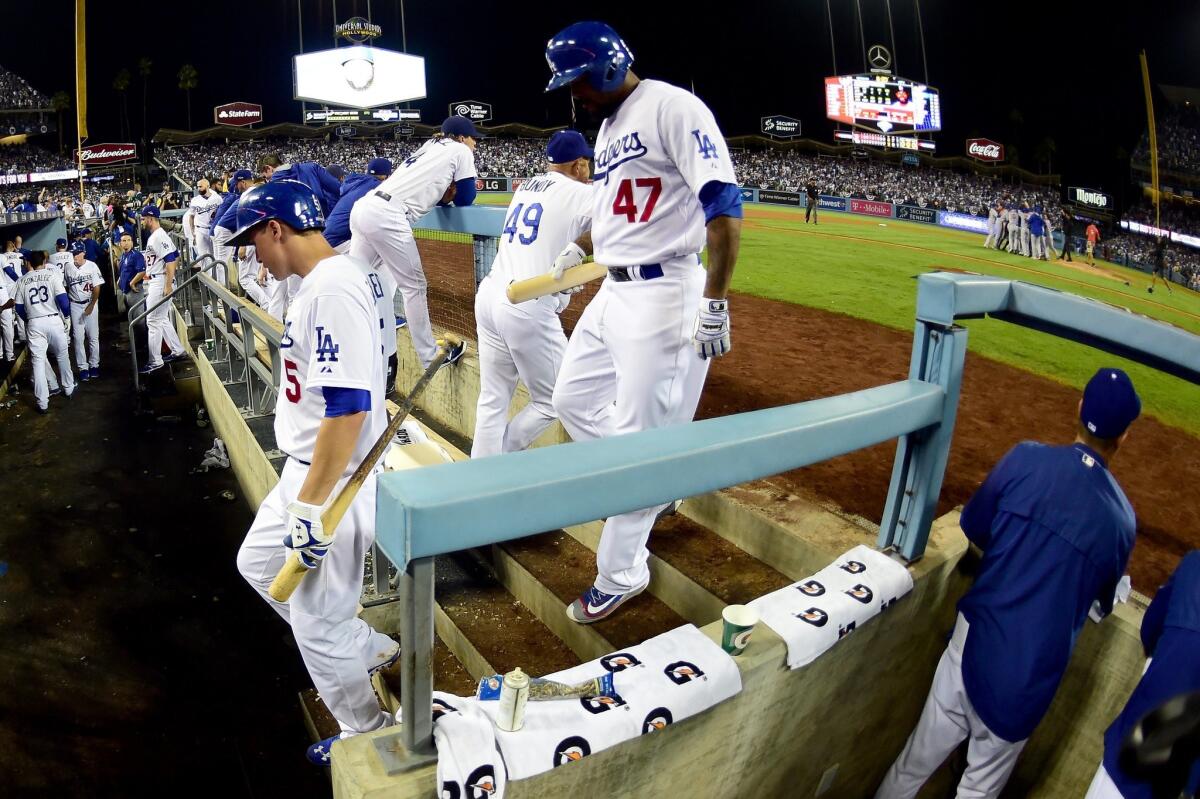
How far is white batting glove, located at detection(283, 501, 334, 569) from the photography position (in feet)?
6.95

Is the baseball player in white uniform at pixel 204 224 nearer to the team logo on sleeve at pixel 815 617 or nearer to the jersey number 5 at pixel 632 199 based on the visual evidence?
the jersey number 5 at pixel 632 199

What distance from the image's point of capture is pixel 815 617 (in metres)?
1.85

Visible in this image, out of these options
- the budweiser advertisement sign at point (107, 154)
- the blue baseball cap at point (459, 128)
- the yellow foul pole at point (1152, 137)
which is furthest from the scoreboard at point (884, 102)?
the budweiser advertisement sign at point (107, 154)

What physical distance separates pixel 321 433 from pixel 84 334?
11.9 meters

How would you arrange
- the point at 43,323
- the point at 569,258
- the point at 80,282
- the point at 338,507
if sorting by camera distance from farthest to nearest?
the point at 80,282
the point at 43,323
the point at 569,258
the point at 338,507

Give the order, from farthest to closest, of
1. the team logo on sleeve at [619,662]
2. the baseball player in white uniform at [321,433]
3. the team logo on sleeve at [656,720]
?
the baseball player in white uniform at [321,433] → the team logo on sleeve at [619,662] → the team logo on sleeve at [656,720]

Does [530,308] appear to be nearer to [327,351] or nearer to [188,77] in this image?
[327,351]

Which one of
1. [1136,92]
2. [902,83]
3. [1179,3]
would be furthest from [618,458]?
[1136,92]

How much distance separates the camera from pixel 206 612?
191 inches

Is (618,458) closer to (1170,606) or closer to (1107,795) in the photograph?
(1170,606)

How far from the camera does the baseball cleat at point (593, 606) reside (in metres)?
2.82

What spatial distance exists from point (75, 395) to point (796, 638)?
11.8 metres

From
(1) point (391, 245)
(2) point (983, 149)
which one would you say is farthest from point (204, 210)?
(2) point (983, 149)

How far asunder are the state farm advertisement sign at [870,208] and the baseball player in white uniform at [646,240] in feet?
105
